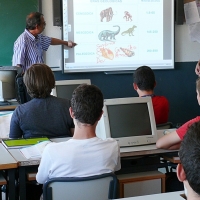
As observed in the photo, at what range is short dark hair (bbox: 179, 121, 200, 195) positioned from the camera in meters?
1.12

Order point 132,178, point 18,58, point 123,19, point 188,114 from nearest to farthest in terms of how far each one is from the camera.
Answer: point 132,178, point 18,58, point 123,19, point 188,114

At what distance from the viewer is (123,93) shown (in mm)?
5965

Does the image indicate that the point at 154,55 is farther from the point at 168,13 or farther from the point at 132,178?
the point at 132,178

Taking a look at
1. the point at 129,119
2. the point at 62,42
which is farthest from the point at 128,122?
the point at 62,42

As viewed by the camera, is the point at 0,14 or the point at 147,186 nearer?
the point at 147,186

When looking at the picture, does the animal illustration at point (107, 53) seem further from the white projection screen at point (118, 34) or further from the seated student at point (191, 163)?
the seated student at point (191, 163)

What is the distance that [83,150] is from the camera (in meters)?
2.25

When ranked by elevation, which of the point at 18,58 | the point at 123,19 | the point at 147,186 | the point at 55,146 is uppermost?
the point at 123,19

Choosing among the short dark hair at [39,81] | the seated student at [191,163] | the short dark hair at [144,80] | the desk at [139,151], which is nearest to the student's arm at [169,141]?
the desk at [139,151]

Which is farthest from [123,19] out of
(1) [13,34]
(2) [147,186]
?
(2) [147,186]

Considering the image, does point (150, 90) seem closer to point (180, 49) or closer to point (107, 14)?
point (107, 14)

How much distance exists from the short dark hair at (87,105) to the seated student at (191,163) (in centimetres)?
119

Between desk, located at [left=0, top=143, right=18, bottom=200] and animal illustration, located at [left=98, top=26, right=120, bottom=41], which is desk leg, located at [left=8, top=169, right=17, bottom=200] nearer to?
desk, located at [left=0, top=143, right=18, bottom=200]

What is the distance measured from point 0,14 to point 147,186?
318cm
